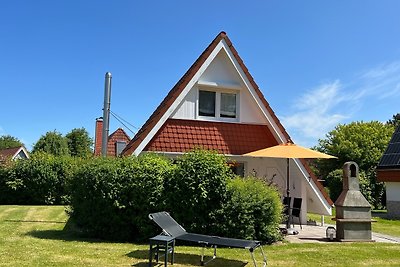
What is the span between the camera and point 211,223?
10.2 m

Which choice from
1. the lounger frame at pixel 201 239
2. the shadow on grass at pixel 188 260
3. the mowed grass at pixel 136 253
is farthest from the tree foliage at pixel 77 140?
the lounger frame at pixel 201 239

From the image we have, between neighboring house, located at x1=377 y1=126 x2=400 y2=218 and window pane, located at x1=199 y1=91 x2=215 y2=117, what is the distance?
13134 millimetres

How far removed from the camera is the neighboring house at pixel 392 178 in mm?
22297

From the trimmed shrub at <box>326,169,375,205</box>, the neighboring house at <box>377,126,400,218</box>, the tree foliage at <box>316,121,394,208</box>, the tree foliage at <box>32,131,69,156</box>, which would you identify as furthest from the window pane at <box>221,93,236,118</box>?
the tree foliage at <box>32,131,69,156</box>

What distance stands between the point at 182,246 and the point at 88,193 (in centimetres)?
295

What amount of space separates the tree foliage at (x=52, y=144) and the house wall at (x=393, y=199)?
1498 inches

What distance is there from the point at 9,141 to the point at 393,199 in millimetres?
83881

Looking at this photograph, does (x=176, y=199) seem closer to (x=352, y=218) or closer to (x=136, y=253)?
(x=136, y=253)

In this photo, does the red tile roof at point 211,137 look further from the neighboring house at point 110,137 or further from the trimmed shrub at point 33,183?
the neighboring house at point 110,137

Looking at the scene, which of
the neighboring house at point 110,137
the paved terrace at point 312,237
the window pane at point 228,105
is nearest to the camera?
the paved terrace at point 312,237

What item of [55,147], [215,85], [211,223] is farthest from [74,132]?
[211,223]

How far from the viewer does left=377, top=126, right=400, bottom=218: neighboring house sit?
73.2 ft

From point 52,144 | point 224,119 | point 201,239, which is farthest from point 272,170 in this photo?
point 52,144

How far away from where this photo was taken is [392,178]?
22.6 metres
